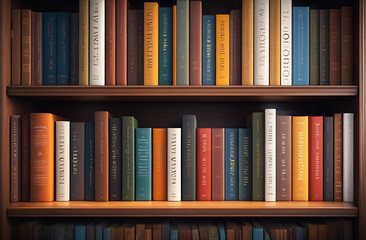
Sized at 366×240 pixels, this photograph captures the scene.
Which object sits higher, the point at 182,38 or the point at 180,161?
the point at 182,38

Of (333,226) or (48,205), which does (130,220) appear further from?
(333,226)

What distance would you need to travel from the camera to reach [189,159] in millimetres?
1179

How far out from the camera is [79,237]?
3.76 ft

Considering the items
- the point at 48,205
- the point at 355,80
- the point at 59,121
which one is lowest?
the point at 48,205

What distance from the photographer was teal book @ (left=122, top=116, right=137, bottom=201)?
3.85ft

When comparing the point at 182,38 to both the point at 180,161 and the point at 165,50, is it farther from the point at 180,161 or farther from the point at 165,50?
the point at 180,161

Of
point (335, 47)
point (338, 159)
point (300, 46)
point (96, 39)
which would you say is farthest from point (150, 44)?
point (338, 159)

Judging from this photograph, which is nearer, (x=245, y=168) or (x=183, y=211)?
(x=183, y=211)

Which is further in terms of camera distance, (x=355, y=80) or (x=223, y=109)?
(x=223, y=109)

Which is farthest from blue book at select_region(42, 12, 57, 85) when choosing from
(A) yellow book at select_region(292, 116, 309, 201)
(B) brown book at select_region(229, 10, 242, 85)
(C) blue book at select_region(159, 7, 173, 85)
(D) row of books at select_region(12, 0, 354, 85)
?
(A) yellow book at select_region(292, 116, 309, 201)

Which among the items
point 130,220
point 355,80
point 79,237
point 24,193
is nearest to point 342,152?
point 355,80

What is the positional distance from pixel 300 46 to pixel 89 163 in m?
0.81

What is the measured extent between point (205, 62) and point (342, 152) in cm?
55

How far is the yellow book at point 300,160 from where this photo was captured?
1.18 m
